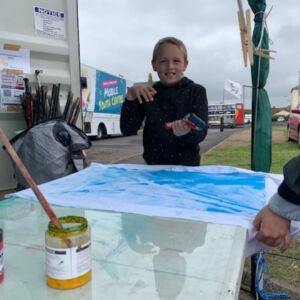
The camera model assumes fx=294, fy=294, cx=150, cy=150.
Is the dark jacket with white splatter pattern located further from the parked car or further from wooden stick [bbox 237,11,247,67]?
the parked car

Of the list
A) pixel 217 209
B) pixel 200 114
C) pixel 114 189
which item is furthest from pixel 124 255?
pixel 200 114

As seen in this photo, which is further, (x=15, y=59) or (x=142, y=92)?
(x=15, y=59)

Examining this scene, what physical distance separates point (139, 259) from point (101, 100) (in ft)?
37.7

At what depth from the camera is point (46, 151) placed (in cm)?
259

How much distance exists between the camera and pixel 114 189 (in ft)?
4.86

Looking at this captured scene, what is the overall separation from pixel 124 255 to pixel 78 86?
2868mm

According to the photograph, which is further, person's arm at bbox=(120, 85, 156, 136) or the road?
the road

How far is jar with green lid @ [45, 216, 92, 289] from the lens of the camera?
2.05 feet

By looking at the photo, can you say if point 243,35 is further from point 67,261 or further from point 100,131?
point 100,131

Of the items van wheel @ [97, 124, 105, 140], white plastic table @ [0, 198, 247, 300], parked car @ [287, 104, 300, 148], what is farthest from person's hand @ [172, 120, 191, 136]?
van wheel @ [97, 124, 105, 140]

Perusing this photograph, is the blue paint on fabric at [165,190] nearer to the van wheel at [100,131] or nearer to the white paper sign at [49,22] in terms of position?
the white paper sign at [49,22]

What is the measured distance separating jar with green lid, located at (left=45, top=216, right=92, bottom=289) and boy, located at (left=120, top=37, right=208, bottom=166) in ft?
4.56

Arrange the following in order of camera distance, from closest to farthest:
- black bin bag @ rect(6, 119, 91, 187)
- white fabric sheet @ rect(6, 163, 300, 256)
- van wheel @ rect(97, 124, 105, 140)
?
white fabric sheet @ rect(6, 163, 300, 256), black bin bag @ rect(6, 119, 91, 187), van wheel @ rect(97, 124, 105, 140)

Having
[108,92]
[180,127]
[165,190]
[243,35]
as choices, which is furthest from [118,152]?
[165,190]
